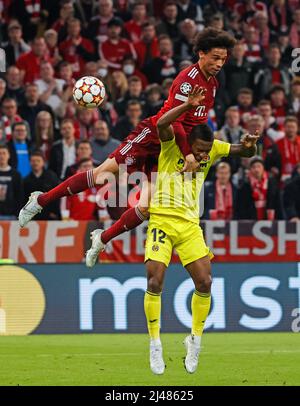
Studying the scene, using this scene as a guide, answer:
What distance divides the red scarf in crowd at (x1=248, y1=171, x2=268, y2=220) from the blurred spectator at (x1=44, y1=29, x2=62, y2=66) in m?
4.66

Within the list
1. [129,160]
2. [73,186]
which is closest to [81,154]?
[73,186]

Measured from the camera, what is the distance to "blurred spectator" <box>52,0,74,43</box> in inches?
880

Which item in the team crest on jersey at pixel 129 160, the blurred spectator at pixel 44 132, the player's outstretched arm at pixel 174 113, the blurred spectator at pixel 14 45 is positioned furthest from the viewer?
the blurred spectator at pixel 14 45

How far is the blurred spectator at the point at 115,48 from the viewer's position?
72.1 ft

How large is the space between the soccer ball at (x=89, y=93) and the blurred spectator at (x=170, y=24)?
32.0 ft

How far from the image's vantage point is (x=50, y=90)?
2067 cm

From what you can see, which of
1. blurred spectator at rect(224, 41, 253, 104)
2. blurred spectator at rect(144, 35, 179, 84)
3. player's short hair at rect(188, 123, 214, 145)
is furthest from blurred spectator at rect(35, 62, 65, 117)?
player's short hair at rect(188, 123, 214, 145)

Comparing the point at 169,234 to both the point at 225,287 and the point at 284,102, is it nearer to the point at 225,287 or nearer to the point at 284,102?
the point at 225,287

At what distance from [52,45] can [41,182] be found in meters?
4.24

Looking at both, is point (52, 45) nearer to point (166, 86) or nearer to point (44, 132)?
point (166, 86)

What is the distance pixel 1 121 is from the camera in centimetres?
1967

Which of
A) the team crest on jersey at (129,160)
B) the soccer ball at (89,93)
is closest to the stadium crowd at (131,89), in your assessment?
the soccer ball at (89,93)

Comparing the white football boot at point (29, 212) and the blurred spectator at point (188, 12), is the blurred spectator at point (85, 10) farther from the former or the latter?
the white football boot at point (29, 212)

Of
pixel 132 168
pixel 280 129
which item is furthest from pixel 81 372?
pixel 280 129
